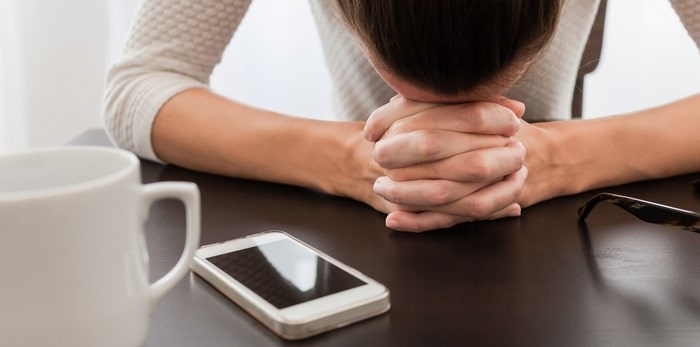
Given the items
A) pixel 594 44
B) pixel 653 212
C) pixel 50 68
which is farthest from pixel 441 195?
pixel 50 68

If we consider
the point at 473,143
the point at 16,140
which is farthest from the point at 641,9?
the point at 16,140

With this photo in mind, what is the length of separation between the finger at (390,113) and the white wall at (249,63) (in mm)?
1075

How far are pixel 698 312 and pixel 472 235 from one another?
0.18 metres

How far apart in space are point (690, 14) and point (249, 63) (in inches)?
41.6

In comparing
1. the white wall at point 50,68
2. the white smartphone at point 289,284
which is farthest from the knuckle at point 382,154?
the white wall at point 50,68

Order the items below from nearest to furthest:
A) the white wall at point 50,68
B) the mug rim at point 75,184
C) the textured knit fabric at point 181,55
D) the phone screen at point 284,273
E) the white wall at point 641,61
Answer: the mug rim at point 75,184 < the phone screen at point 284,273 < the textured knit fabric at point 181,55 < the white wall at point 641,61 < the white wall at point 50,68

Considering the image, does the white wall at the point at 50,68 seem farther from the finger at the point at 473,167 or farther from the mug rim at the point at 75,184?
the mug rim at the point at 75,184

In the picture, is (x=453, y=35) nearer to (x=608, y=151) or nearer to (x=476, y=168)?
(x=476, y=168)

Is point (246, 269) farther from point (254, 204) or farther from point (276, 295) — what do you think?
point (254, 204)

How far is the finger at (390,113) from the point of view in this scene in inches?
23.9

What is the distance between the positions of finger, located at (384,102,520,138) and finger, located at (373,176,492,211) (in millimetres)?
42

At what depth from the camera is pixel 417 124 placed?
597mm

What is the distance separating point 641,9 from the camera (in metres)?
1.59

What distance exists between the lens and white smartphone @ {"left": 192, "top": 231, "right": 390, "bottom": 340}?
410 millimetres
